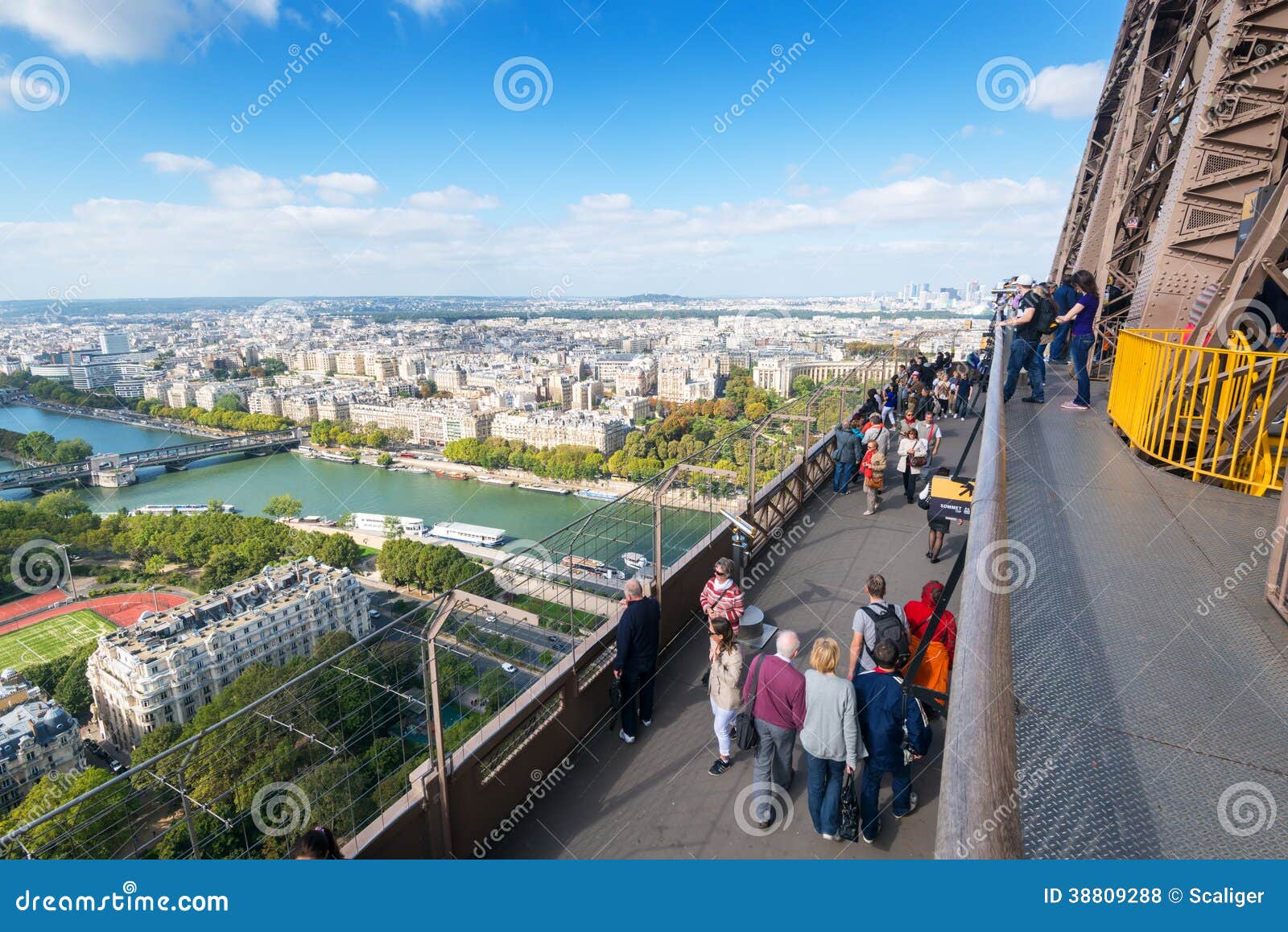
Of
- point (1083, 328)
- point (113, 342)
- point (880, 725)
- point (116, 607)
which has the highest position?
point (1083, 328)

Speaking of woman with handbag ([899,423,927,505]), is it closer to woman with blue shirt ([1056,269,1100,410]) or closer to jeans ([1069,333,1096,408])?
woman with blue shirt ([1056,269,1100,410])

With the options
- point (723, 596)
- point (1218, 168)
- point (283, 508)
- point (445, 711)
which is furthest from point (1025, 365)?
point (283, 508)

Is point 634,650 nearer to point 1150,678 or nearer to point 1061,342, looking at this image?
point 1150,678

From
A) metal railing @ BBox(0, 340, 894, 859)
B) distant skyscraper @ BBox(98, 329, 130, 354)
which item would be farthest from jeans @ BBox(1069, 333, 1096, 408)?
distant skyscraper @ BBox(98, 329, 130, 354)

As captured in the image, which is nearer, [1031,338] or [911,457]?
[1031,338]

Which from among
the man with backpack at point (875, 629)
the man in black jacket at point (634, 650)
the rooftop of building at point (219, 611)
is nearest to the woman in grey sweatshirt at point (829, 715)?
the man with backpack at point (875, 629)

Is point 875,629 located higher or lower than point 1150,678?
lower
